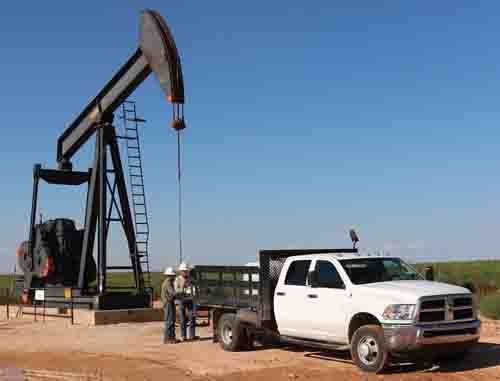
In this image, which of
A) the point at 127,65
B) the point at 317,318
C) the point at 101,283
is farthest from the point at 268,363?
the point at 127,65

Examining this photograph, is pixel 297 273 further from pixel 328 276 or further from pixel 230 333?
pixel 230 333

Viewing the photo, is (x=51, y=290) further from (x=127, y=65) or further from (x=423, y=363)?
(x=423, y=363)

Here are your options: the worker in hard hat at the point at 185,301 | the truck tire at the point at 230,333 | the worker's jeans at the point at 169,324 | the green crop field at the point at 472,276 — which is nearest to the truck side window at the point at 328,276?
the truck tire at the point at 230,333

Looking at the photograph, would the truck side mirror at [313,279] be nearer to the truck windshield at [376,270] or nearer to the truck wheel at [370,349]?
the truck windshield at [376,270]

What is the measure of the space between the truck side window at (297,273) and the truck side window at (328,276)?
0.34 metres

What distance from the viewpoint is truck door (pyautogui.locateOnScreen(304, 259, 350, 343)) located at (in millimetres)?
11680

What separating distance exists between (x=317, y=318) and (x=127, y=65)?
12.4m

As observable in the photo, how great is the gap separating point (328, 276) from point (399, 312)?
172 cm

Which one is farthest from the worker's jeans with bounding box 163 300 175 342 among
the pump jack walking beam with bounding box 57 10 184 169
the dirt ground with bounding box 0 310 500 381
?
the pump jack walking beam with bounding box 57 10 184 169

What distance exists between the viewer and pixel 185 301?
16250 mm

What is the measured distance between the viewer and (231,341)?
46.1 feet

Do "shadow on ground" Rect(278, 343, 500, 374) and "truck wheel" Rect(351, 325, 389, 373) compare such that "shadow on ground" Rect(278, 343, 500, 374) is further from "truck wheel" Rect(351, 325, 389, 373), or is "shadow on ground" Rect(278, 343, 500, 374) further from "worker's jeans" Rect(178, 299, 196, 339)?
"worker's jeans" Rect(178, 299, 196, 339)

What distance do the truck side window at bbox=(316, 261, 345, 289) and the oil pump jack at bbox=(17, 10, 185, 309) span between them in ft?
25.9

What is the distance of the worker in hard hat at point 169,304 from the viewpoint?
15766 millimetres
